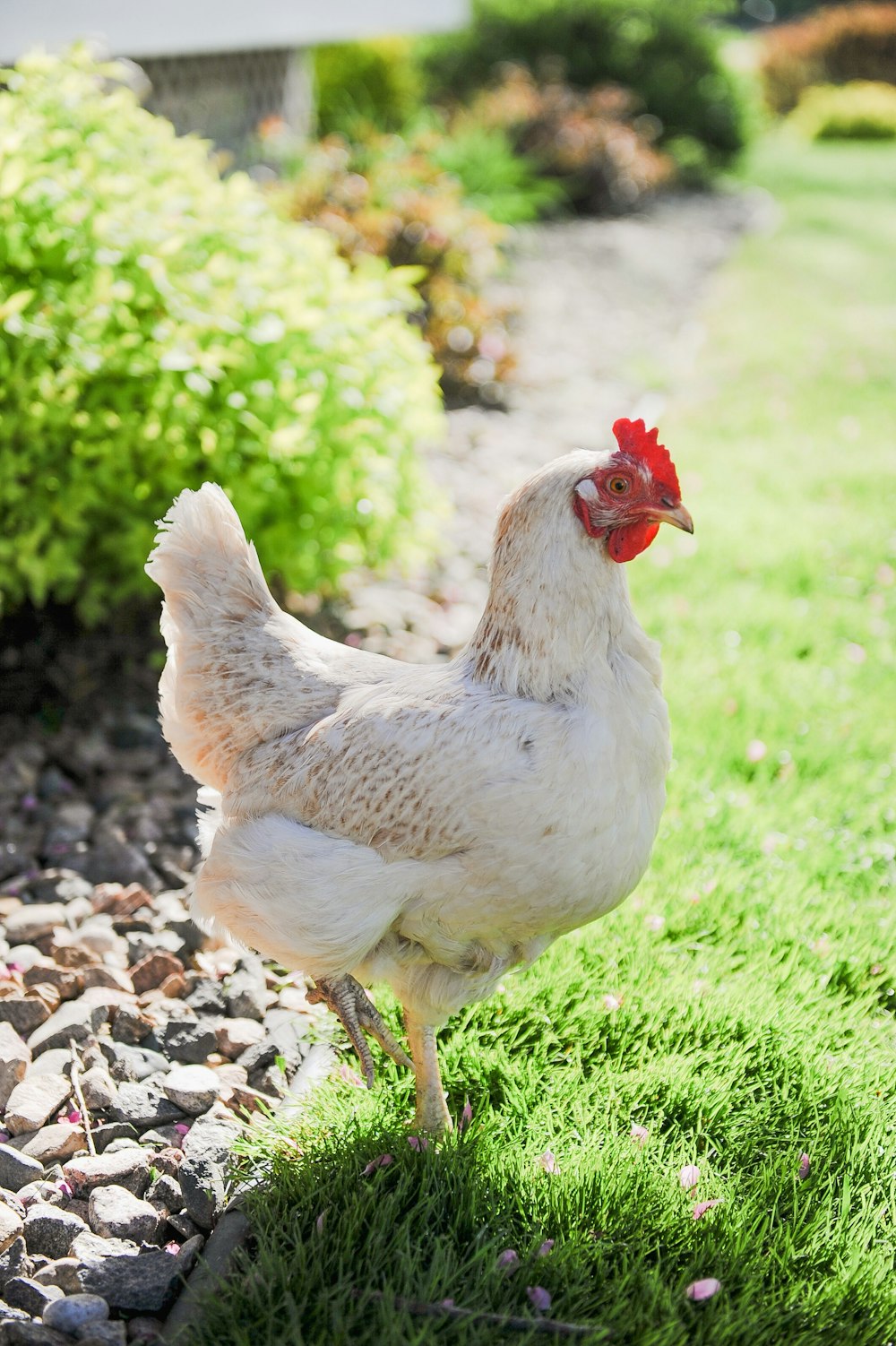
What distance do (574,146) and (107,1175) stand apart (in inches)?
509

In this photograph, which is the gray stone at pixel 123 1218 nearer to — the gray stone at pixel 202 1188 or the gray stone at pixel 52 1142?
the gray stone at pixel 202 1188

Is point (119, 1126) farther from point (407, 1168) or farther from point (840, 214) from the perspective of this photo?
point (840, 214)

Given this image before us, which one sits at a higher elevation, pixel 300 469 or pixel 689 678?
pixel 300 469

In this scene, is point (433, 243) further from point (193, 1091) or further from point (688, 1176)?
point (688, 1176)

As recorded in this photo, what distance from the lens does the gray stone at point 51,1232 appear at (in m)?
2.28

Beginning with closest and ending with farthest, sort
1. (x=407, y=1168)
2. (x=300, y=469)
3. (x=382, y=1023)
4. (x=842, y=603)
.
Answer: (x=407, y=1168) < (x=382, y=1023) < (x=300, y=469) < (x=842, y=603)

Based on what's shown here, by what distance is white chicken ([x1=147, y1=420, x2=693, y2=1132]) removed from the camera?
212 centimetres

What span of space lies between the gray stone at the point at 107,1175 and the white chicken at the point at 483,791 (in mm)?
541

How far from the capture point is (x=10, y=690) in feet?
14.3

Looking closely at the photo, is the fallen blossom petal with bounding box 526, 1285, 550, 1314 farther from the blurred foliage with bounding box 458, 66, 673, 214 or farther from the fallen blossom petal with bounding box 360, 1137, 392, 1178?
the blurred foliage with bounding box 458, 66, 673, 214

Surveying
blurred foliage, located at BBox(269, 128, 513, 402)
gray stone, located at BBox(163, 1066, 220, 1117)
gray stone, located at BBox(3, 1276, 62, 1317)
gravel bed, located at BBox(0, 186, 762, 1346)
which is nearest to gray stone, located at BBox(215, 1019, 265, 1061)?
gravel bed, located at BBox(0, 186, 762, 1346)

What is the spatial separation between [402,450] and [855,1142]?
299 centimetres

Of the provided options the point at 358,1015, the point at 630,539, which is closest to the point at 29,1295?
the point at 358,1015

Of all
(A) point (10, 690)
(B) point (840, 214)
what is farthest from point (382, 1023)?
(B) point (840, 214)
